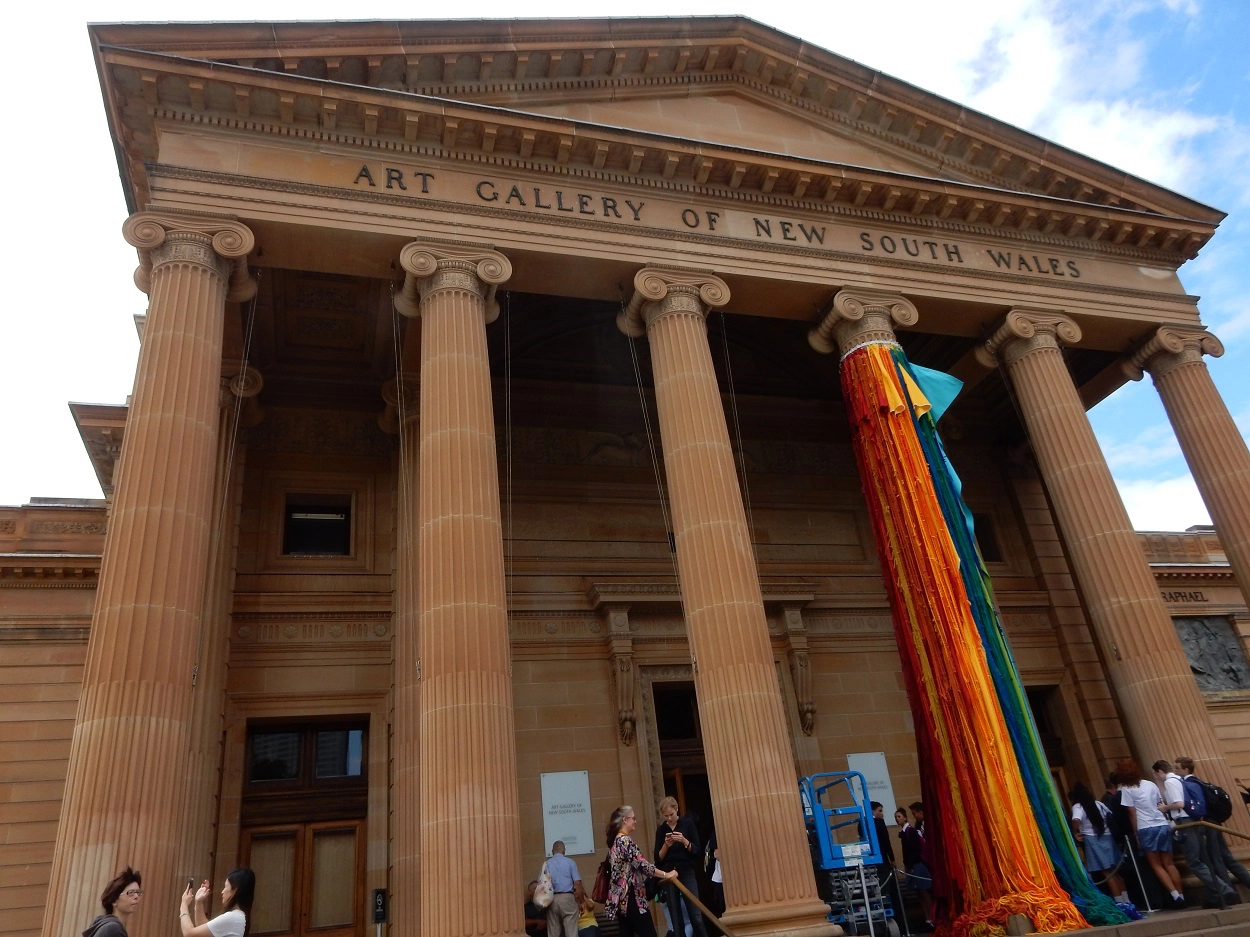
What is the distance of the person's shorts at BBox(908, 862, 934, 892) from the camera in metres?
13.0

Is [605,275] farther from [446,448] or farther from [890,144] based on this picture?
[890,144]

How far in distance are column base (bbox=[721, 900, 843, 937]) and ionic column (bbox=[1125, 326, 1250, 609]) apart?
10210mm

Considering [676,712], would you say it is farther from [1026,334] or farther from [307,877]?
[1026,334]

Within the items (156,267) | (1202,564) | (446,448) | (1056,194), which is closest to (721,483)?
(446,448)

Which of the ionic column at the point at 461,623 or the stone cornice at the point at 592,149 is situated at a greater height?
the stone cornice at the point at 592,149

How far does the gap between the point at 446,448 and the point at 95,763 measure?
502 cm

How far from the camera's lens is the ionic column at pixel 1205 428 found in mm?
16094

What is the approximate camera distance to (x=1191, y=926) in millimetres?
10266

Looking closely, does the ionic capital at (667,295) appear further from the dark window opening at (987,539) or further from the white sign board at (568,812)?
the dark window opening at (987,539)

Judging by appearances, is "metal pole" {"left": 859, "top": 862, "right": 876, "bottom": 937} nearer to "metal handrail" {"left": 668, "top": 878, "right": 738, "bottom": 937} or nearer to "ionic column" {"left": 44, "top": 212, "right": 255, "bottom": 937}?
"metal handrail" {"left": 668, "top": 878, "right": 738, "bottom": 937}

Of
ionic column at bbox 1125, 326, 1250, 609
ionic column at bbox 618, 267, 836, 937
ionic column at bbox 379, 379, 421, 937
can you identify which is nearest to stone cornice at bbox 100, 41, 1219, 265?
ionic column at bbox 1125, 326, 1250, 609

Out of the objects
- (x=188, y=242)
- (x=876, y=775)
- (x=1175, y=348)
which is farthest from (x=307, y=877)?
(x=1175, y=348)

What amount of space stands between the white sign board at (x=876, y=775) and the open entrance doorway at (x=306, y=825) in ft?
28.3

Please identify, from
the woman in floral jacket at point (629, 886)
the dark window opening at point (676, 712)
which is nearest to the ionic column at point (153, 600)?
the woman in floral jacket at point (629, 886)
